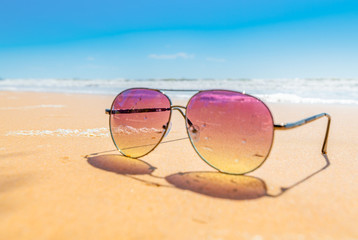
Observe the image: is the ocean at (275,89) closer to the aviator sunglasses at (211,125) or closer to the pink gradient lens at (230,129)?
the aviator sunglasses at (211,125)

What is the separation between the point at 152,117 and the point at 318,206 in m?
1.16

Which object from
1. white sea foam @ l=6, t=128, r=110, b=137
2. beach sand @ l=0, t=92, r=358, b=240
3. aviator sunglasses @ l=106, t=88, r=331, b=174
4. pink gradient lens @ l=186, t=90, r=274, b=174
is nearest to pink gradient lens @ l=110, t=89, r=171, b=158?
aviator sunglasses @ l=106, t=88, r=331, b=174

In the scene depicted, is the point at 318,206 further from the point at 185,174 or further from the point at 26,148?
the point at 26,148

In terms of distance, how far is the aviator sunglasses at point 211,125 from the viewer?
133 cm

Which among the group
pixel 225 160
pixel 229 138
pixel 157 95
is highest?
pixel 157 95

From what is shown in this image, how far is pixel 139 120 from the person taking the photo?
1.85 m

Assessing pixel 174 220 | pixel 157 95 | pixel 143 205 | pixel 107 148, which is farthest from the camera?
pixel 107 148

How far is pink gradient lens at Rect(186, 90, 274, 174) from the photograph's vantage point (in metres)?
1.33

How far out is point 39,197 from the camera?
3.65 ft

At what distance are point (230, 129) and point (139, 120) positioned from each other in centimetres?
72

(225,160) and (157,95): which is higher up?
(157,95)

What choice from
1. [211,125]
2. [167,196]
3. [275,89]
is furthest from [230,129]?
[275,89]

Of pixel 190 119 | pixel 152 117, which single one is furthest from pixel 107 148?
pixel 190 119

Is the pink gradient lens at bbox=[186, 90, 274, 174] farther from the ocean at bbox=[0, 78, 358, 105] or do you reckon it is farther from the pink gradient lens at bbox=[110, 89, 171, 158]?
the ocean at bbox=[0, 78, 358, 105]
